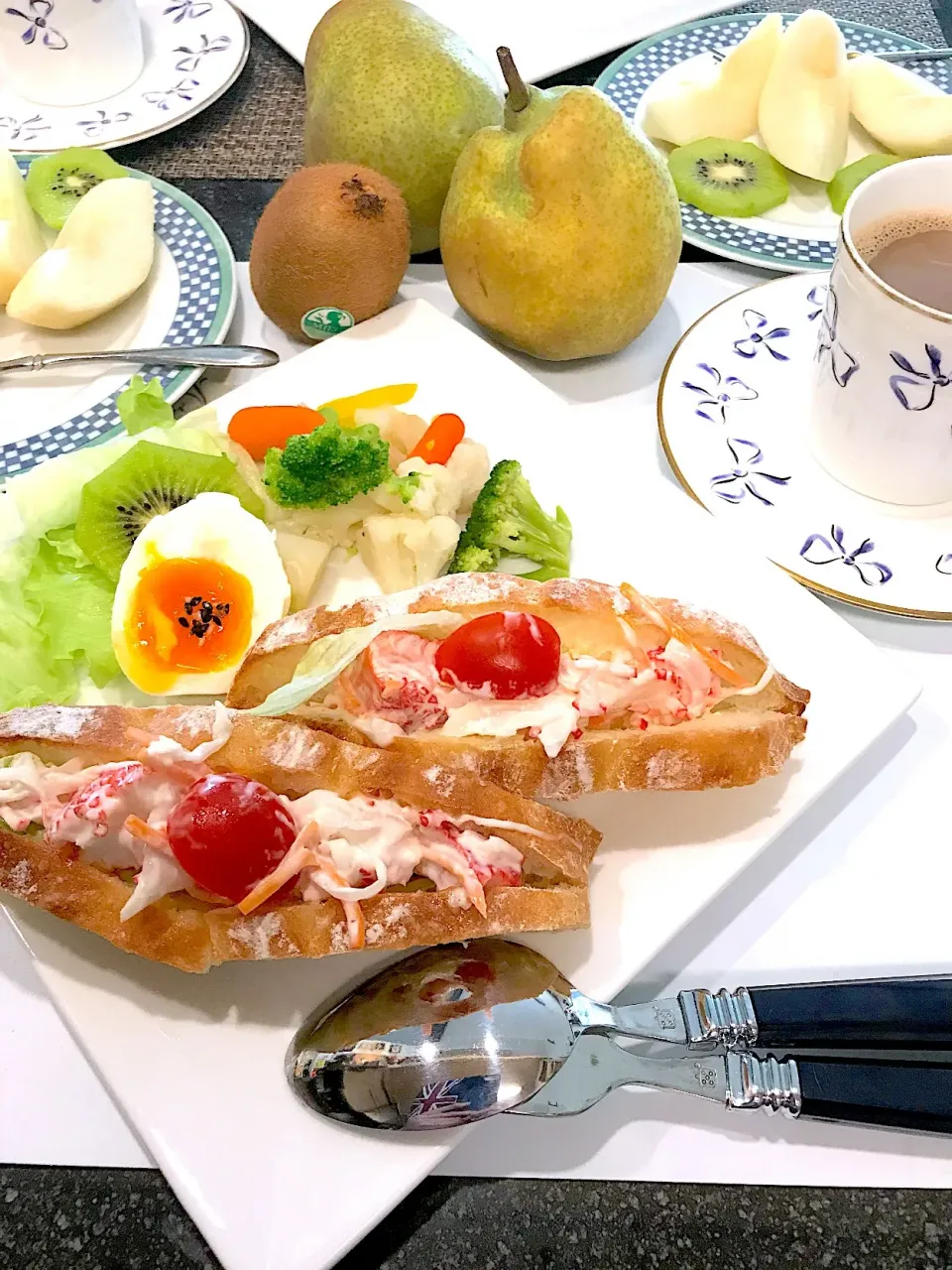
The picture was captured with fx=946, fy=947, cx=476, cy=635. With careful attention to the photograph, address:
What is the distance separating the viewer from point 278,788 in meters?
1.40

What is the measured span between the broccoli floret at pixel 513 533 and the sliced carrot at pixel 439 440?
15cm

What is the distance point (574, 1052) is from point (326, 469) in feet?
3.67

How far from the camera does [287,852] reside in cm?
130

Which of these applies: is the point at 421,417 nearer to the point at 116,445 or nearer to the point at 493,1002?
the point at 116,445

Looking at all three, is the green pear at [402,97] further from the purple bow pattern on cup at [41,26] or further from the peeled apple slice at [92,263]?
the purple bow pattern on cup at [41,26]

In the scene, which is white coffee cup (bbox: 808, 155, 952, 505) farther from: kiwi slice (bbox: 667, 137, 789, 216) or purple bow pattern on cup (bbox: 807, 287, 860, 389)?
kiwi slice (bbox: 667, 137, 789, 216)

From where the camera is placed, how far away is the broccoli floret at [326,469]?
5.98 feet

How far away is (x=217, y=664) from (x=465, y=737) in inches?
21.5

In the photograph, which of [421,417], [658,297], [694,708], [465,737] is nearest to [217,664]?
[465,737]

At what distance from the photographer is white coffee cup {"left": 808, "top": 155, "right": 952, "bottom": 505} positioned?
1.58m

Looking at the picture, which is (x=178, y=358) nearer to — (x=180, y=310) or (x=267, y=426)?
(x=180, y=310)

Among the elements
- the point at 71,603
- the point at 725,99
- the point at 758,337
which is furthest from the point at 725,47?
the point at 71,603

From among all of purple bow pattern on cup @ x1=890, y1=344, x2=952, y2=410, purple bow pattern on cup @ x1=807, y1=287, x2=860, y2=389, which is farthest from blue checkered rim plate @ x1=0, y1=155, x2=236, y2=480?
purple bow pattern on cup @ x1=890, y1=344, x2=952, y2=410

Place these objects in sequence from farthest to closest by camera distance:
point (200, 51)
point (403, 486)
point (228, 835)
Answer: point (200, 51)
point (403, 486)
point (228, 835)
